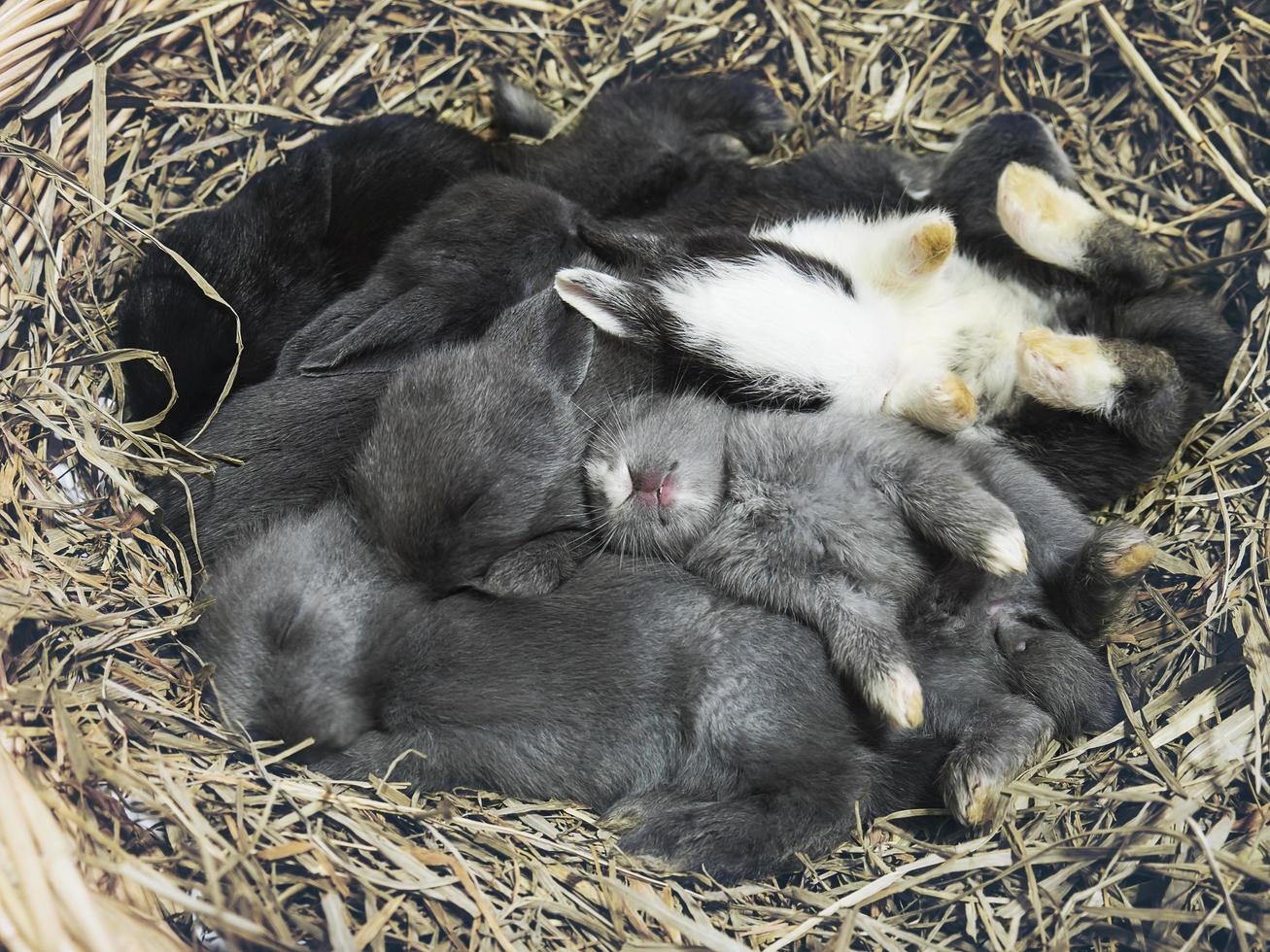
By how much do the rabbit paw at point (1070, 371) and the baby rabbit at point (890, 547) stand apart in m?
0.26

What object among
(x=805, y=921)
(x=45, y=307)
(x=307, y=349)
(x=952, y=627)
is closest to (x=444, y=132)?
(x=307, y=349)

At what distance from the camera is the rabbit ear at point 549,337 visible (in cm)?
296

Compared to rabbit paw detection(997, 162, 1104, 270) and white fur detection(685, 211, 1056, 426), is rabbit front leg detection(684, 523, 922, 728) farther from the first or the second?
rabbit paw detection(997, 162, 1104, 270)

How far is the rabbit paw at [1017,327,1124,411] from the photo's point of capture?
2.99 meters

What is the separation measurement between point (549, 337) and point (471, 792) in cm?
135

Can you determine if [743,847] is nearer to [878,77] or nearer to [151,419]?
[151,419]

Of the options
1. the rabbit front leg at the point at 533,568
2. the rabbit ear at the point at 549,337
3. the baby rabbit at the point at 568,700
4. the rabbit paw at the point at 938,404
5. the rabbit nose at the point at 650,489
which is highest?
the rabbit ear at the point at 549,337

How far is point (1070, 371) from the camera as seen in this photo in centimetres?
299

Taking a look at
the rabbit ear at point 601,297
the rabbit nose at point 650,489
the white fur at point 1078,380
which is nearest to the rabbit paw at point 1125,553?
the white fur at point 1078,380

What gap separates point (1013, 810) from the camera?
9.16 ft

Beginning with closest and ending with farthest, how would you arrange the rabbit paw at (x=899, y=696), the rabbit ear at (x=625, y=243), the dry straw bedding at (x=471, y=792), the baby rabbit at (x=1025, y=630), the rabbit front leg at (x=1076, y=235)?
1. the dry straw bedding at (x=471, y=792)
2. the rabbit paw at (x=899, y=696)
3. the baby rabbit at (x=1025, y=630)
4. the rabbit ear at (x=625, y=243)
5. the rabbit front leg at (x=1076, y=235)

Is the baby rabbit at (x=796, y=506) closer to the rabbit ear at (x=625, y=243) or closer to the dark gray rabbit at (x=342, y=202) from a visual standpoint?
the rabbit ear at (x=625, y=243)

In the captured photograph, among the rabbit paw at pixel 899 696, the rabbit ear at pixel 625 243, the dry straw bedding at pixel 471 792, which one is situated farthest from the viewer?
the rabbit ear at pixel 625 243

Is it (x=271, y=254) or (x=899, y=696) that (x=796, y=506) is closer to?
(x=899, y=696)
